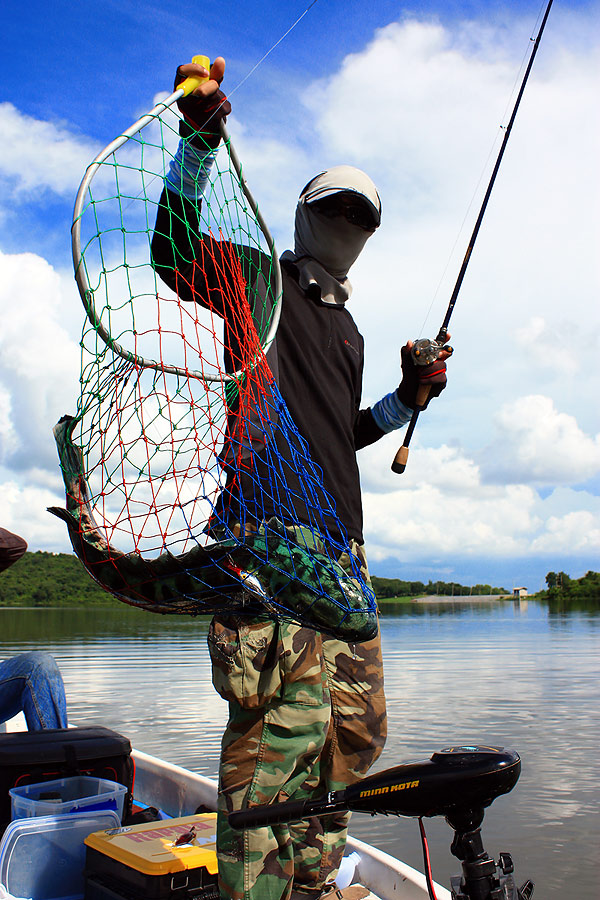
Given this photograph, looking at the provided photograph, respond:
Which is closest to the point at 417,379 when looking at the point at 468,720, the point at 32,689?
the point at 32,689

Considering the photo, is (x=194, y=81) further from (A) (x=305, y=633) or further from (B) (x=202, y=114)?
(A) (x=305, y=633)

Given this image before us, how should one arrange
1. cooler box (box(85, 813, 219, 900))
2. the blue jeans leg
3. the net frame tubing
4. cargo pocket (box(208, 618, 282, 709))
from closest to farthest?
the net frame tubing
cargo pocket (box(208, 618, 282, 709))
cooler box (box(85, 813, 219, 900))
the blue jeans leg

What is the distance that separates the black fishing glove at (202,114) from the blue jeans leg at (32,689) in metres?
2.34

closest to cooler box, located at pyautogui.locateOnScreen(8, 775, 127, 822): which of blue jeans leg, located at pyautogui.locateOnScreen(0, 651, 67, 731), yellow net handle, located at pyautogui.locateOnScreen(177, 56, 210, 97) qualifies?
blue jeans leg, located at pyautogui.locateOnScreen(0, 651, 67, 731)

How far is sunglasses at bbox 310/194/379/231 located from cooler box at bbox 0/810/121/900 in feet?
7.49

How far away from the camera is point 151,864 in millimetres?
2320

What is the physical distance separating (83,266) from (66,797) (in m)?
2.39

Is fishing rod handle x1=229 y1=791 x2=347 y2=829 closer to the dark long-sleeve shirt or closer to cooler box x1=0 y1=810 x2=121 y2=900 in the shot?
the dark long-sleeve shirt

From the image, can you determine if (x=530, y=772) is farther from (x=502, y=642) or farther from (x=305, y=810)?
(x=502, y=642)

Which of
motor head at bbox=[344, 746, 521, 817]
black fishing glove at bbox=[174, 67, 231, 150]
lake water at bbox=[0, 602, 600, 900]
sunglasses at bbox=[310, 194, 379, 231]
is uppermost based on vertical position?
sunglasses at bbox=[310, 194, 379, 231]

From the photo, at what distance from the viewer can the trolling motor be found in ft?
4.21

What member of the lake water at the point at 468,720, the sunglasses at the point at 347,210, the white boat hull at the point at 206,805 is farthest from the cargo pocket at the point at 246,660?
the sunglasses at the point at 347,210

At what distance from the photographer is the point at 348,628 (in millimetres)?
1561

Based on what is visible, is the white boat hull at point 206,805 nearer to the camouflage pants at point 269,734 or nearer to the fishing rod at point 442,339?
the camouflage pants at point 269,734
